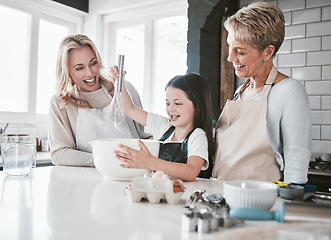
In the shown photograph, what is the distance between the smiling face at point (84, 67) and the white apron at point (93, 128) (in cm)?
17

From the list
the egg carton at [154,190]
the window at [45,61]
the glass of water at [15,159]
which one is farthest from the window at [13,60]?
the egg carton at [154,190]

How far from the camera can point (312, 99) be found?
2.59m

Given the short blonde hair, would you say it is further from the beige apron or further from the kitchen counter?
the kitchen counter

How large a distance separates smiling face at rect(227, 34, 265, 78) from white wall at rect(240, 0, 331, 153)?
1.45 m

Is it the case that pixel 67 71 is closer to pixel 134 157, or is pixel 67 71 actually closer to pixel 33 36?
pixel 134 157

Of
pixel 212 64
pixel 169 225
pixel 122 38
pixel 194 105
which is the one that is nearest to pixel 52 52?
pixel 122 38

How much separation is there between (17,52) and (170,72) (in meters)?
1.57

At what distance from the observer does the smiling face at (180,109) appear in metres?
1.39

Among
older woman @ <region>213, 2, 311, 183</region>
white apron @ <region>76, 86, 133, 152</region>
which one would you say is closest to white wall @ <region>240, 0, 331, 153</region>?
older woman @ <region>213, 2, 311, 183</region>

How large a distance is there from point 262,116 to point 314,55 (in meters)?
1.63

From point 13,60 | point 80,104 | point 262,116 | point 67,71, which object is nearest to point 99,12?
point 13,60

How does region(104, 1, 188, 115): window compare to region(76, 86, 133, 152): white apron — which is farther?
region(104, 1, 188, 115): window

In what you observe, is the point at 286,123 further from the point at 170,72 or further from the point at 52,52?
the point at 52,52

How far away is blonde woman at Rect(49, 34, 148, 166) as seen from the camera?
64.7 inches
